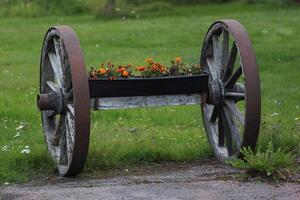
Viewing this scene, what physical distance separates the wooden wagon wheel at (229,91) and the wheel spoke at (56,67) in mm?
1470

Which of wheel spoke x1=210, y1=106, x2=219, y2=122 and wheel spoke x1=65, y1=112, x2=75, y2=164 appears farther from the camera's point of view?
wheel spoke x1=210, y1=106, x2=219, y2=122

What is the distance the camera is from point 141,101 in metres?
7.38

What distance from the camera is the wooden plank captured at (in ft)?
23.6

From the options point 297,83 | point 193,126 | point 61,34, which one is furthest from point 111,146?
point 297,83

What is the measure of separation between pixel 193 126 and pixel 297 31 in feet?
41.3

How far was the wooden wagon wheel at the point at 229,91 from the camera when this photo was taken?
7047 mm

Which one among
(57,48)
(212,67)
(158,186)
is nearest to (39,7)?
(212,67)

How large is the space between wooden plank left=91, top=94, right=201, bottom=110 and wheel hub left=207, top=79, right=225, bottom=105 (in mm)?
123

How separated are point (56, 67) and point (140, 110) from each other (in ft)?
12.6

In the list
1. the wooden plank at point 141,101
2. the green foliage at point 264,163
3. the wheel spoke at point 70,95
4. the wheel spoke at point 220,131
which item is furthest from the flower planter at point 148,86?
the green foliage at point 264,163

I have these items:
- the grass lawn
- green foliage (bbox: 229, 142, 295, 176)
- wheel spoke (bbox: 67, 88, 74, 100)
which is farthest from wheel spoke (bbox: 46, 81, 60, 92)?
green foliage (bbox: 229, 142, 295, 176)

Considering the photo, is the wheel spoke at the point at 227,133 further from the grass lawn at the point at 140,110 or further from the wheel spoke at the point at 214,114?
the grass lawn at the point at 140,110

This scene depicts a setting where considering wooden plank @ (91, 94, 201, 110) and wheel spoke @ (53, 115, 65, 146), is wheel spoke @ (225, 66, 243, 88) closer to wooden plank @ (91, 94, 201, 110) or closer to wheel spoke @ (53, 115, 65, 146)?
wooden plank @ (91, 94, 201, 110)

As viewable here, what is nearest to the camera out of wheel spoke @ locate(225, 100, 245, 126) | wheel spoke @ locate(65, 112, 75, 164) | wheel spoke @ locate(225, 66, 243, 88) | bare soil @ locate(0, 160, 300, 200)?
bare soil @ locate(0, 160, 300, 200)
